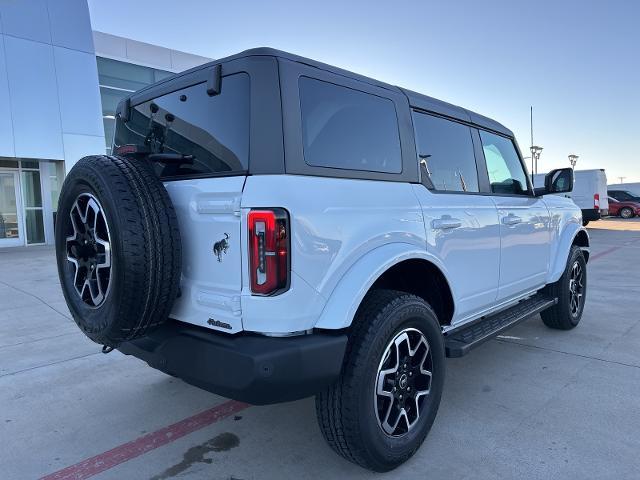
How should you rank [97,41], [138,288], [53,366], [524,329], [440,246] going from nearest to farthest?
[138,288] < [440,246] < [53,366] < [524,329] < [97,41]

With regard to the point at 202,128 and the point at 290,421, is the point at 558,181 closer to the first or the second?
the point at 290,421

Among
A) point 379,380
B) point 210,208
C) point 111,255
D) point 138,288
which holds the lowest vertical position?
point 379,380

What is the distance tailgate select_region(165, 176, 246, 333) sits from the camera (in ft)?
6.86

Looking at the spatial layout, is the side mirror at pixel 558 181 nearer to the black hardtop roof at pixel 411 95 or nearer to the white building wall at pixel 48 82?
the black hardtop roof at pixel 411 95

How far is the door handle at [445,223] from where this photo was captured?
2811 mm

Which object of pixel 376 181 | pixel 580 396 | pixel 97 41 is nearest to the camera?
pixel 376 181

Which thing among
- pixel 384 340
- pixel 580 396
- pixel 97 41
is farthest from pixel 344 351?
pixel 97 41

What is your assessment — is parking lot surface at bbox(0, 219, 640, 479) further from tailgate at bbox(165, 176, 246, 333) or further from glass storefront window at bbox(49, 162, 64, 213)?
glass storefront window at bbox(49, 162, 64, 213)

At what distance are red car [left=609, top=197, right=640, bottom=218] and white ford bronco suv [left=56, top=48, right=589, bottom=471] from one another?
30120 millimetres

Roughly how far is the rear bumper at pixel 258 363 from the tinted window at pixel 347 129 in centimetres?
85

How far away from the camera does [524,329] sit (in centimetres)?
504

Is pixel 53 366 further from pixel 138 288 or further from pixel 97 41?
pixel 97 41

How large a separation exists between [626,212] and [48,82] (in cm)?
3004

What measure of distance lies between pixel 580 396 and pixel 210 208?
2882 mm
